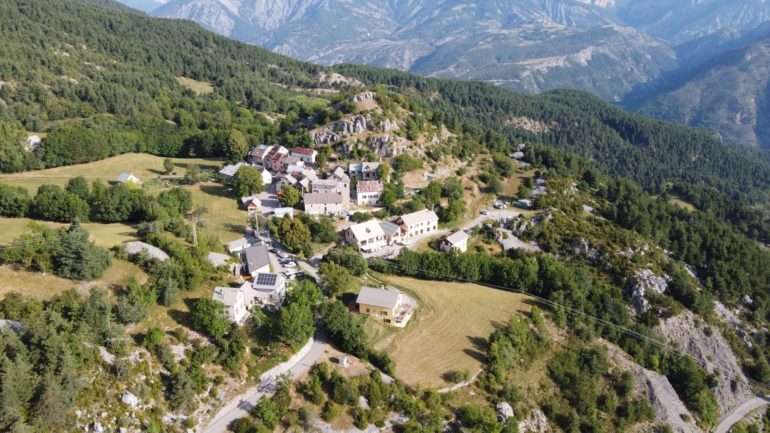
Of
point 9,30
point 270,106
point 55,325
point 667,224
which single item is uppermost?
point 9,30

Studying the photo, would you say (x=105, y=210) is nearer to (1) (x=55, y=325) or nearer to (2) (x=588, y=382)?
(1) (x=55, y=325)

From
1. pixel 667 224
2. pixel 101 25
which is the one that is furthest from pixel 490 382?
pixel 101 25

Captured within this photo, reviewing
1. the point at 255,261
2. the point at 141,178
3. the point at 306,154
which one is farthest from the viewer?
the point at 306,154

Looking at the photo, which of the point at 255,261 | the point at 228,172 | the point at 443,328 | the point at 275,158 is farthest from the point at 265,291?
the point at 275,158

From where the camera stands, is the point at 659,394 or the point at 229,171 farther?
the point at 229,171

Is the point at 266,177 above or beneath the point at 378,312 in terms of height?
above

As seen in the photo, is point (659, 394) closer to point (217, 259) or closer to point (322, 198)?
point (217, 259)
